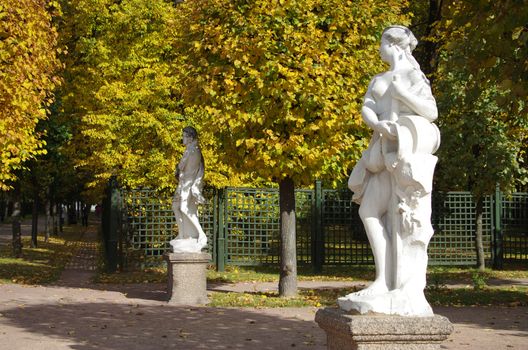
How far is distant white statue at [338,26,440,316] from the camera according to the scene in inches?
228

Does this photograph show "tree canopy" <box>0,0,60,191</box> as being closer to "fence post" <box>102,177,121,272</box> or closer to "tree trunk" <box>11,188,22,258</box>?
"fence post" <box>102,177,121,272</box>

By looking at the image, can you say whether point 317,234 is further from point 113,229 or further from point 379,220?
point 379,220

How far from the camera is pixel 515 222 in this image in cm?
2261

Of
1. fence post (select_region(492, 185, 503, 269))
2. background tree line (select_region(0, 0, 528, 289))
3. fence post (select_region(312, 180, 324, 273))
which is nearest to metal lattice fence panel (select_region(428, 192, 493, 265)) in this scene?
fence post (select_region(492, 185, 503, 269))

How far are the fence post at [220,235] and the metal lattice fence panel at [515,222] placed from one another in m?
8.29

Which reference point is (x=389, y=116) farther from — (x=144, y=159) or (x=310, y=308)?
(x=144, y=159)

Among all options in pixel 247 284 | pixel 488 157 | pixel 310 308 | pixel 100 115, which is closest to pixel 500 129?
pixel 488 157

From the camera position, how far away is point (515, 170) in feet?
65.6

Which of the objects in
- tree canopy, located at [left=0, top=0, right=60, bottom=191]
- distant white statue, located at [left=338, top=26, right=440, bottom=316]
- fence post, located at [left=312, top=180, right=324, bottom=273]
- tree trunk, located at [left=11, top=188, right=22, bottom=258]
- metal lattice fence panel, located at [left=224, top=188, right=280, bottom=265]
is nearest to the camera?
distant white statue, located at [left=338, top=26, right=440, bottom=316]

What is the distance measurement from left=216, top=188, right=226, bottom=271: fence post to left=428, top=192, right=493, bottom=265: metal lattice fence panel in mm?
6195

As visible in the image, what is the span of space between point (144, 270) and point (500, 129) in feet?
33.5

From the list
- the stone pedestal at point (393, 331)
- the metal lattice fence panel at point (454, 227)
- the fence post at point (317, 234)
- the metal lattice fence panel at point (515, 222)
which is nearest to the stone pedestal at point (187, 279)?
the fence post at point (317, 234)

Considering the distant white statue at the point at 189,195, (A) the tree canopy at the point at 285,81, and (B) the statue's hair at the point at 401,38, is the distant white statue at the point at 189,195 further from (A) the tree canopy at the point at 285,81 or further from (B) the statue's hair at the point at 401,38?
(B) the statue's hair at the point at 401,38

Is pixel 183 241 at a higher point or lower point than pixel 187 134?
lower
